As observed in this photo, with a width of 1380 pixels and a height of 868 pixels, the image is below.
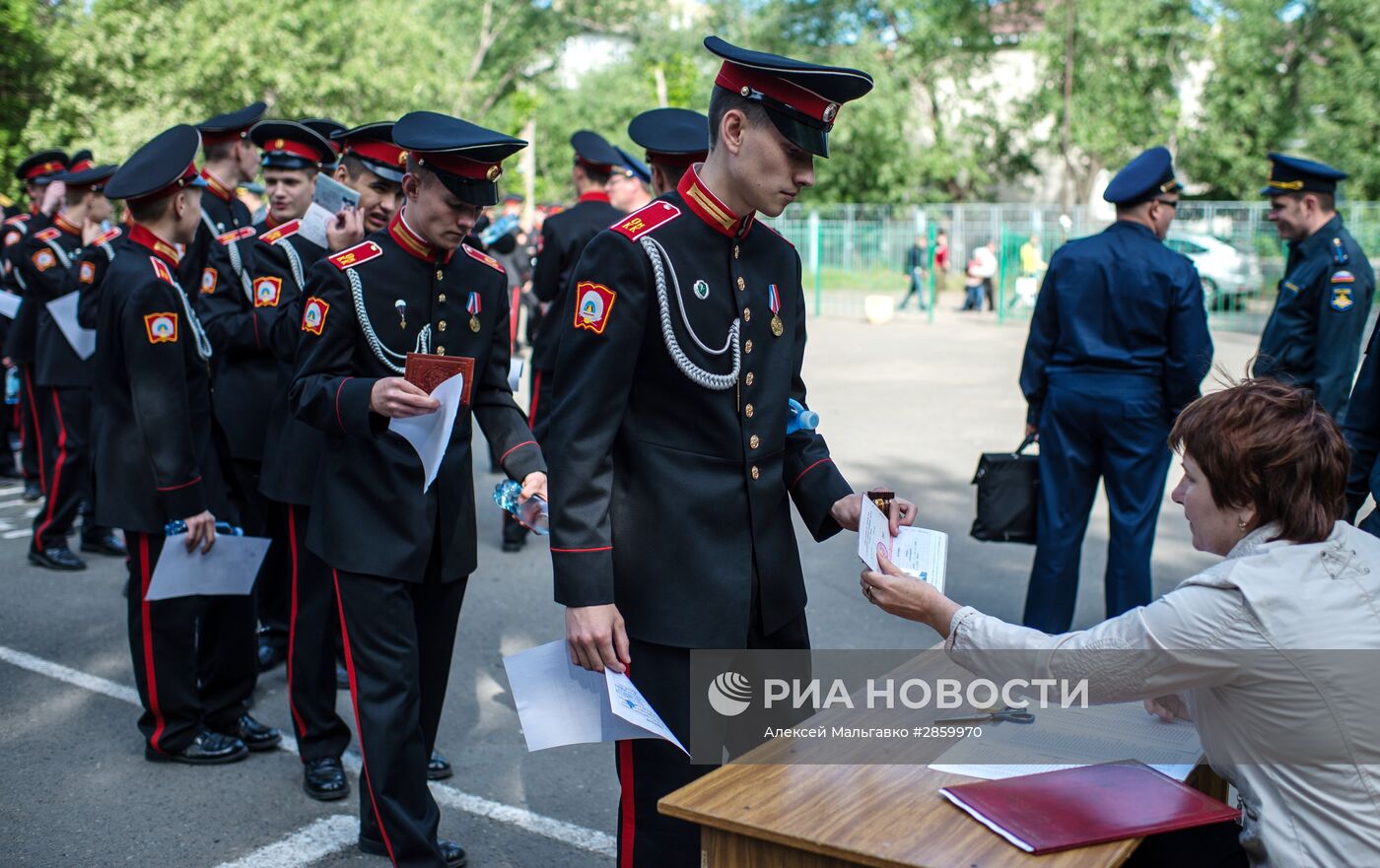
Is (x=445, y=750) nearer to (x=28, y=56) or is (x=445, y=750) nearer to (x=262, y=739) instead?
(x=262, y=739)

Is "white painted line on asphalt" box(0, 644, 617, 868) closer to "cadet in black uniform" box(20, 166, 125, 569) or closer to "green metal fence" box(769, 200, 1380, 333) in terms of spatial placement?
"cadet in black uniform" box(20, 166, 125, 569)

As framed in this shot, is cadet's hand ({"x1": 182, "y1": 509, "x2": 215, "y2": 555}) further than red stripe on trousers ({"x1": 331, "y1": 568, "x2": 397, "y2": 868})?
Yes

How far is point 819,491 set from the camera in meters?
2.86

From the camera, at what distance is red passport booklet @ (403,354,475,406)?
311cm

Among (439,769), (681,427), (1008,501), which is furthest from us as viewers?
(1008,501)

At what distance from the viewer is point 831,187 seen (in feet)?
132

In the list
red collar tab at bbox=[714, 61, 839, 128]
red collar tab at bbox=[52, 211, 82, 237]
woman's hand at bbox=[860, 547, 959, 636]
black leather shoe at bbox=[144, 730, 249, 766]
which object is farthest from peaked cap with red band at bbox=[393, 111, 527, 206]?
red collar tab at bbox=[52, 211, 82, 237]

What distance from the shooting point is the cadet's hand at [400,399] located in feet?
10.1

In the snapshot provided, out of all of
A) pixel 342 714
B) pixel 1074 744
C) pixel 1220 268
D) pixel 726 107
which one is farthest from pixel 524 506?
pixel 1220 268

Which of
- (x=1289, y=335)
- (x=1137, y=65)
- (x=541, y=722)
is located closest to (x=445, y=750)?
(x=541, y=722)

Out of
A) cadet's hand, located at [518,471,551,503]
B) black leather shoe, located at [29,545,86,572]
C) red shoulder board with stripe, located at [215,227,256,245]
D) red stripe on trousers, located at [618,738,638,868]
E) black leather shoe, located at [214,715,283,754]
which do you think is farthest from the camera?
black leather shoe, located at [29,545,86,572]

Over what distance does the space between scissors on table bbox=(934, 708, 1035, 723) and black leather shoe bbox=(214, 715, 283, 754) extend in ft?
8.76

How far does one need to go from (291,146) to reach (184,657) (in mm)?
2066

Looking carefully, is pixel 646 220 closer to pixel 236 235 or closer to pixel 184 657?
pixel 184 657
